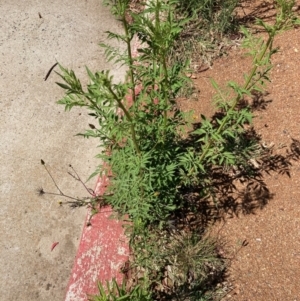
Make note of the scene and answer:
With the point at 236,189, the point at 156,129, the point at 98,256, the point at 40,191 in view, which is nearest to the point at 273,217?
the point at 236,189

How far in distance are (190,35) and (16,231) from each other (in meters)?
3.10

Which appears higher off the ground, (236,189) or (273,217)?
(236,189)

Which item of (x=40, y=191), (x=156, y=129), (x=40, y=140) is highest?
(x=156, y=129)

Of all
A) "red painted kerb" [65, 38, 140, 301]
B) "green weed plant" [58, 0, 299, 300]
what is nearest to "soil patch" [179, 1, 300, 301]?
"green weed plant" [58, 0, 299, 300]

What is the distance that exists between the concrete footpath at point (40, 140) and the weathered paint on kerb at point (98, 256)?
127 mm

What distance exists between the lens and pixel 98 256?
366cm

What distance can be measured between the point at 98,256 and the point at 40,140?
1.61 m

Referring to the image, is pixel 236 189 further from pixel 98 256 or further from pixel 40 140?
pixel 40 140

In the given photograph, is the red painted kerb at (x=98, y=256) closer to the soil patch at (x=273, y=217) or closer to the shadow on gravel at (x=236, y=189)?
the shadow on gravel at (x=236, y=189)

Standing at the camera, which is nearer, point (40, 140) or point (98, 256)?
point (98, 256)

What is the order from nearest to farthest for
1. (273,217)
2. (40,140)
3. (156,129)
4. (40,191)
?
1. (156,129)
2. (273,217)
3. (40,191)
4. (40,140)

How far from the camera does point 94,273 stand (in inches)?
141

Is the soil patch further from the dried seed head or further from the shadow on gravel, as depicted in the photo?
the dried seed head

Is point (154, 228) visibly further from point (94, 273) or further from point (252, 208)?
point (252, 208)
